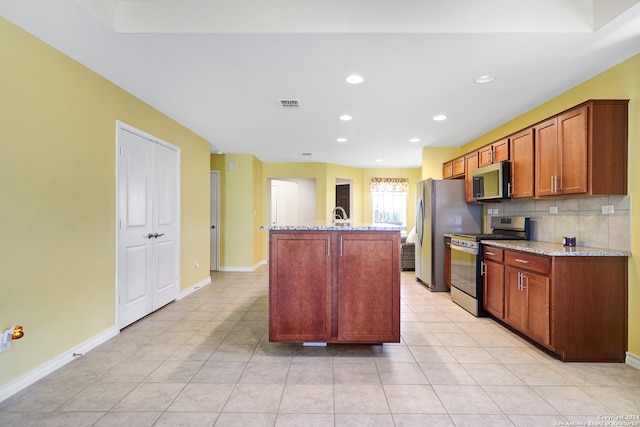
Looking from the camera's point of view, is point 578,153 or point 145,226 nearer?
point 578,153

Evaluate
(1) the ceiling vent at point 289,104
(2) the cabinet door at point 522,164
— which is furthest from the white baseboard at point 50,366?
(2) the cabinet door at point 522,164

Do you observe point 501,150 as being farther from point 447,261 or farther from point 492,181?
point 447,261

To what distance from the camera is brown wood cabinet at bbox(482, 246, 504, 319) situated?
10.3 ft

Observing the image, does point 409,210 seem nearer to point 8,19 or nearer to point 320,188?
point 320,188

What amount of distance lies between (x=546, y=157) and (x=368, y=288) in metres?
2.15

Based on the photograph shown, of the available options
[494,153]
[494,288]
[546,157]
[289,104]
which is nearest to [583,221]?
[546,157]

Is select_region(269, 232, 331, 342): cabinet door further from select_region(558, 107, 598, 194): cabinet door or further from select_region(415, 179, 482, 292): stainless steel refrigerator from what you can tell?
select_region(415, 179, 482, 292): stainless steel refrigerator

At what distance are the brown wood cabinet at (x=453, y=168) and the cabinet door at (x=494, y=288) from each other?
1.80 metres

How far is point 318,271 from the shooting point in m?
2.53

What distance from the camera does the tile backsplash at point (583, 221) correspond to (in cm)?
245

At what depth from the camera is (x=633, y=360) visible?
2344 millimetres

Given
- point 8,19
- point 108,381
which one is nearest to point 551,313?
point 108,381

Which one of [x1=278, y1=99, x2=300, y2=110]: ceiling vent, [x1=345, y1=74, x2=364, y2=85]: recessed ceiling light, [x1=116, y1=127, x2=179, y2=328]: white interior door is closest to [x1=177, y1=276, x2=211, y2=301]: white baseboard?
[x1=116, y1=127, x2=179, y2=328]: white interior door

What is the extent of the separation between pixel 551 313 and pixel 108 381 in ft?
11.0
